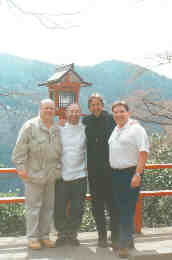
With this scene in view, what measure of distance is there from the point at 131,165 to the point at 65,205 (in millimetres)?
804

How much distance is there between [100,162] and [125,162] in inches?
11.5

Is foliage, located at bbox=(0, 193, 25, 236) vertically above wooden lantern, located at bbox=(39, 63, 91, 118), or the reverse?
wooden lantern, located at bbox=(39, 63, 91, 118)

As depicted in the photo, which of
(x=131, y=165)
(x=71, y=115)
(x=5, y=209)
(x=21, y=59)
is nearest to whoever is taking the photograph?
(x=131, y=165)

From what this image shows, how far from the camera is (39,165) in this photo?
3404mm

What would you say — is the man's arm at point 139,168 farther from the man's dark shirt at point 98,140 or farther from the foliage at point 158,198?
the foliage at point 158,198

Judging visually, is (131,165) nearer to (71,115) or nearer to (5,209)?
(71,115)

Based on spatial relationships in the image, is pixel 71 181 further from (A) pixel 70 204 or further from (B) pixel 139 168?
(B) pixel 139 168

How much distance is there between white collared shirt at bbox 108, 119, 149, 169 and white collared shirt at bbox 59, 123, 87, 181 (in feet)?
A: 1.23

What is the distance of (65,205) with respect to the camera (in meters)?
3.53

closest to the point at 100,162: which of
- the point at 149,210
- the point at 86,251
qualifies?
the point at 86,251

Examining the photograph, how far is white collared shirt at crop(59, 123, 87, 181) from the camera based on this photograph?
3.47 metres

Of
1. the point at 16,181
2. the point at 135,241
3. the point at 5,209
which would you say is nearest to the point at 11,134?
the point at 16,181

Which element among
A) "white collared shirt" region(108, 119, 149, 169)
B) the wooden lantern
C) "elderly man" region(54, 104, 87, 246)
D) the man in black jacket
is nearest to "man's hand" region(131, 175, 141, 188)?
"white collared shirt" region(108, 119, 149, 169)

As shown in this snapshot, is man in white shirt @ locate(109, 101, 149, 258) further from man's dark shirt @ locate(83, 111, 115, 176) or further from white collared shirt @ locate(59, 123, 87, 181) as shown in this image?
white collared shirt @ locate(59, 123, 87, 181)
